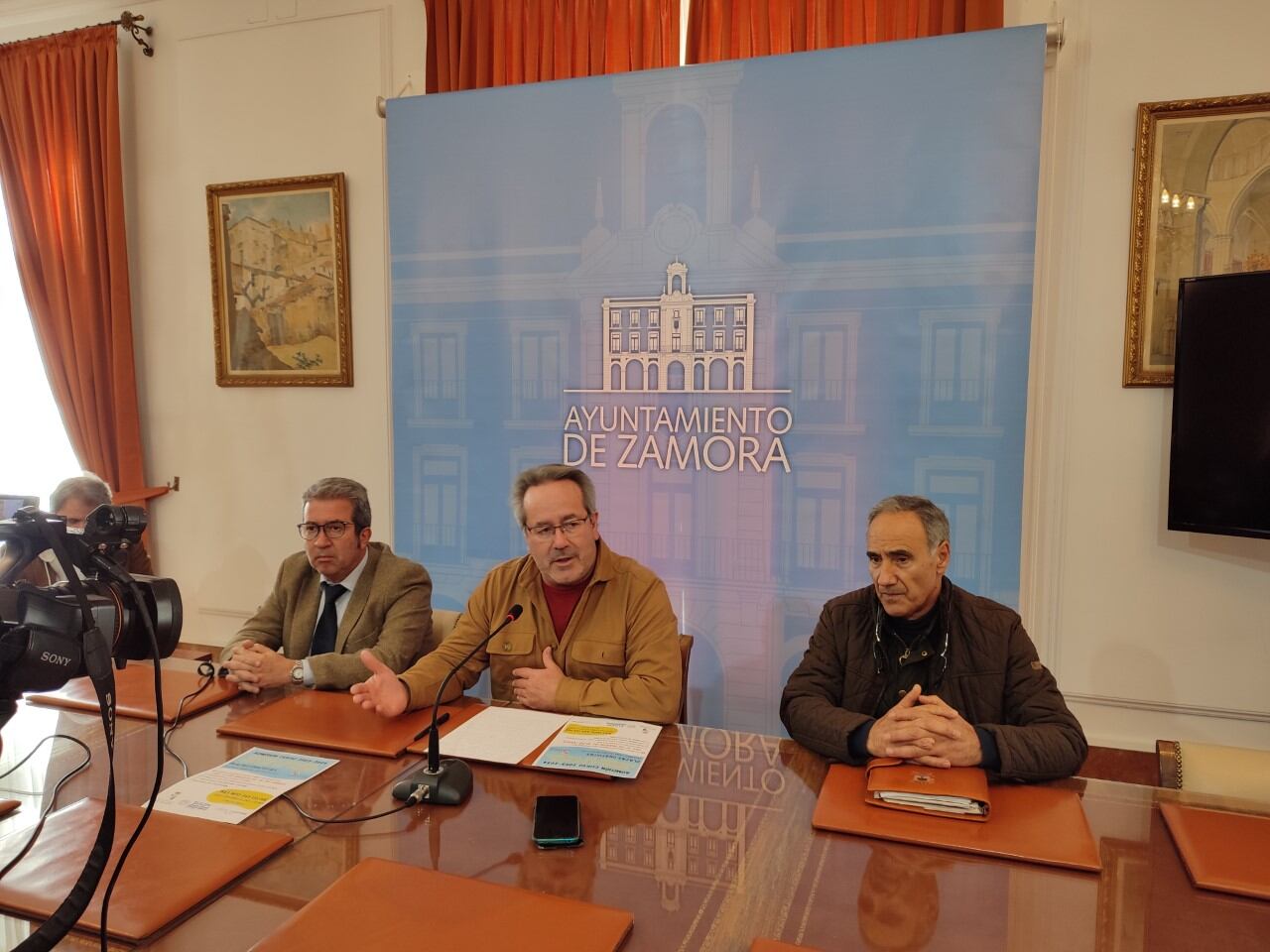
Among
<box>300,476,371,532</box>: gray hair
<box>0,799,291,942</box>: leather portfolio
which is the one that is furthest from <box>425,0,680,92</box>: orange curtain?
<box>0,799,291,942</box>: leather portfolio

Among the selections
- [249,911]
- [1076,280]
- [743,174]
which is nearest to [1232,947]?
[249,911]

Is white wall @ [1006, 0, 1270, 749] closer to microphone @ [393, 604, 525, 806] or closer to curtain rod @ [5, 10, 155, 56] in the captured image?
microphone @ [393, 604, 525, 806]

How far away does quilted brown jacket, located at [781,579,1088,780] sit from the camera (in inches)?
61.9

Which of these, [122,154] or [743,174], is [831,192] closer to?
[743,174]

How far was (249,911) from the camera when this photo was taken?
1.07 metres

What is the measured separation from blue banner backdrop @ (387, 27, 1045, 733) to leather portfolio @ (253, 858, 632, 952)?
6.77 feet

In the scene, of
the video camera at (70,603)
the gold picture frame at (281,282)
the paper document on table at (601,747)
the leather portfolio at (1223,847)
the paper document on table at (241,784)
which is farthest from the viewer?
the gold picture frame at (281,282)

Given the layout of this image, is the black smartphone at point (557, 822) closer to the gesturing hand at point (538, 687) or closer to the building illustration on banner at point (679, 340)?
the gesturing hand at point (538, 687)

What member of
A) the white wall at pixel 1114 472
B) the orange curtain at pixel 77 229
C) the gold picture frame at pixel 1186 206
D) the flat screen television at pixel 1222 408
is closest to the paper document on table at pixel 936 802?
the flat screen television at pixel 1222 408

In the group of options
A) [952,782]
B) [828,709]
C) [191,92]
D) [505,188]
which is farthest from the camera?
[191,92]

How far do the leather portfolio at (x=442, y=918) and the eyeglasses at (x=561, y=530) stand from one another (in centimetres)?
102

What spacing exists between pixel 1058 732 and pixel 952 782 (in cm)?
29

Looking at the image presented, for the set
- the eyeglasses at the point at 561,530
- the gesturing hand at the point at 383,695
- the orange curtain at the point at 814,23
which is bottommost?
the gesturing hand at the point at 383,695

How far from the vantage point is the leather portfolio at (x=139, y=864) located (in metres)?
1.05
